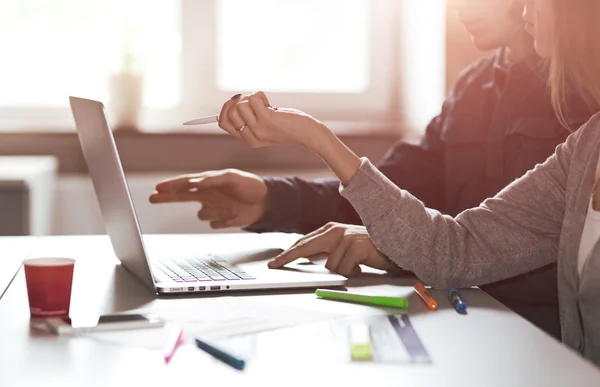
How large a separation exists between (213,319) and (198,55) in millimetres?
1853

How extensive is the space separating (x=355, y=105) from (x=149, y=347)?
6.71 feet

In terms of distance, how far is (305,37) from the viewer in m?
2.66

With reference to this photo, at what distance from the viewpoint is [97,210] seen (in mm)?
2414

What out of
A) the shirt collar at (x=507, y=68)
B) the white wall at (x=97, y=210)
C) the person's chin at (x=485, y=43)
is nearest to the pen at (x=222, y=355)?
the shirt collar at (x=507, y=68)

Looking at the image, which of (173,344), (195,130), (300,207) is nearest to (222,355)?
(173,344)

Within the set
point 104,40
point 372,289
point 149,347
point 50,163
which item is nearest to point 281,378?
point 149,347

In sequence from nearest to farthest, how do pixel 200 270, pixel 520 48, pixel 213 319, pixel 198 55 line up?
→ pixel 213 319 → pixel 200 270 → pixel 520 48 → pixel 198 55

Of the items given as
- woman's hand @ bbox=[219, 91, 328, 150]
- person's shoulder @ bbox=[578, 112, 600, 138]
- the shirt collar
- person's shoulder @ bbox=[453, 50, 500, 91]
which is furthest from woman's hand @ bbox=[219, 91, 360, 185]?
person's shoulder @ bbox=[453, 50, 500, 91]

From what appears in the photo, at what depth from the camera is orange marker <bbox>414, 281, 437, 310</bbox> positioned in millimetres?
894

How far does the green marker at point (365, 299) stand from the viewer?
0.89 meters

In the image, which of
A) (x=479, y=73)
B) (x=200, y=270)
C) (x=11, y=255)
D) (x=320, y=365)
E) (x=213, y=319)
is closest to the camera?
(x=320, y=365)

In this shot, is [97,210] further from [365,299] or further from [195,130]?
[365,299]

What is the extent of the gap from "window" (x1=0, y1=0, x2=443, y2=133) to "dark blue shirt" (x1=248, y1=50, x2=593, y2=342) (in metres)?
1.00

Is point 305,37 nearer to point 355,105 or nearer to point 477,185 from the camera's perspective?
point 355,105
